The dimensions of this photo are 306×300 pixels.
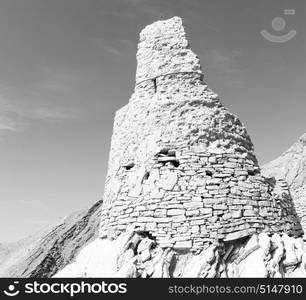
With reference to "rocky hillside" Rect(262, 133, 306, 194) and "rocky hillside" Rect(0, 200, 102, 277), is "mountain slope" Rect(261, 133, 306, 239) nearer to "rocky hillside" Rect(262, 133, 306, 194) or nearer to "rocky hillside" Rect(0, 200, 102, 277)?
"rocky hillside" Rect(262, 133, 306, 194)

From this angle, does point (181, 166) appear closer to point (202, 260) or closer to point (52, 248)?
point (202, 260)

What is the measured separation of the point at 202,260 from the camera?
7.88 m

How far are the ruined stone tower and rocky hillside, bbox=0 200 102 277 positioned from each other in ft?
33.4

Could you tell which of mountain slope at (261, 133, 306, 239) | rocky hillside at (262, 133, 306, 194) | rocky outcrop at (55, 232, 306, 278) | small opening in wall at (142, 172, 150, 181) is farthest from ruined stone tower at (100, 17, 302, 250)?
rocky hillside at (262, 133, 306, 194)

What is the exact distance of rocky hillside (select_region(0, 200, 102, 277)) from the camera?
1844 centimetres

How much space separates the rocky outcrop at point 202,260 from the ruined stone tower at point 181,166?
0.25 m

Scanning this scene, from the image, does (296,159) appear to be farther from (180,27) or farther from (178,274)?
(178,274)

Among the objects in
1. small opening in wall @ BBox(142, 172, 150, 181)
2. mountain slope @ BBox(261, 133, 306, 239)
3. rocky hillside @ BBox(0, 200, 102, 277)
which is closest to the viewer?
small opening in wall @ BBox(142, 172, 150, 181)

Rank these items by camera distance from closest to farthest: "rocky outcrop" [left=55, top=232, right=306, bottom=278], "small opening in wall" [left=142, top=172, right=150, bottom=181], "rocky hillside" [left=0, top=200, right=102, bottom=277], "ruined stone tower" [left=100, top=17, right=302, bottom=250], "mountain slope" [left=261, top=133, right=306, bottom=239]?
"rocky outcrop" [left=55, top=232, right=306, bottom=278]
"ruined stone tower" [left=100, top=17, right=302, bottom=250]
"small opening in wall" [left=142, top=172, right=150, bottom=181]
"rocky hillside" [left=0, top=200, right=102, bottom=277]
"mountain slope" [left=261, top=133, right=306, bottom=239]

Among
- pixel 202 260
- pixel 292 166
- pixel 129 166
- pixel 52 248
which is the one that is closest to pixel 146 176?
pixel 129 166

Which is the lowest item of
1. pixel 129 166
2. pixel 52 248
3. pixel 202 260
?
pixel 202 260

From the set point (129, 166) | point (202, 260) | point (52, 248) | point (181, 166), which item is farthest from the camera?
point (52, 248)

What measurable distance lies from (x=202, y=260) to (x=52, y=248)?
1406 cm

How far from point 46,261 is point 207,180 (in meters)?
13.1
